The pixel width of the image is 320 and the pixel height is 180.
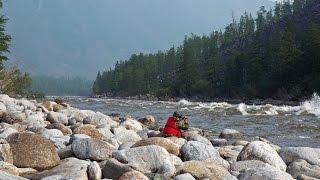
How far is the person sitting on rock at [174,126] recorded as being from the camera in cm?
1570

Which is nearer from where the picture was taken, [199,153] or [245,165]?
[245,165]

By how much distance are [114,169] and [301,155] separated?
4820 millimetres

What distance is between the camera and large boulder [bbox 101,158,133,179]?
9095mm

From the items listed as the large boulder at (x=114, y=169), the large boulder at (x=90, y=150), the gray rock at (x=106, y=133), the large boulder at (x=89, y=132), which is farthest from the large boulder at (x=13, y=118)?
the large boulder at (x=114, y=169)

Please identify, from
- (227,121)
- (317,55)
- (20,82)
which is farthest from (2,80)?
(317,55)

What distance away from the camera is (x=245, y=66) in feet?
327

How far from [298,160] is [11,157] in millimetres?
6100

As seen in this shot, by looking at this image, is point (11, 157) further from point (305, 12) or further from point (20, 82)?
point (305, 12)

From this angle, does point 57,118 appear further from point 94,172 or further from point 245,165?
point 94,172

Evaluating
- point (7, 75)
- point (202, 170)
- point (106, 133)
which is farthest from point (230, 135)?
point (7, 75)

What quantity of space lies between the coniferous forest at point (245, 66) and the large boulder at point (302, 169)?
63.0m

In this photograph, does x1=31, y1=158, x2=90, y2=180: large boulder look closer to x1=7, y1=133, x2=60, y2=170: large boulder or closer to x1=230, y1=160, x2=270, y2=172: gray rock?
x1=7, y1=133, x2=60, y2=170: large boulder

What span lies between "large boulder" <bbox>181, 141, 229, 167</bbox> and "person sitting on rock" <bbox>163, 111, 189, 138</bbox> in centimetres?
392

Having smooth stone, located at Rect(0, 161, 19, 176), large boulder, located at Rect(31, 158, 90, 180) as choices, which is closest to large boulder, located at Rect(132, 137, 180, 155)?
large boulder, located at Rect(31, 158, 90, 180)
